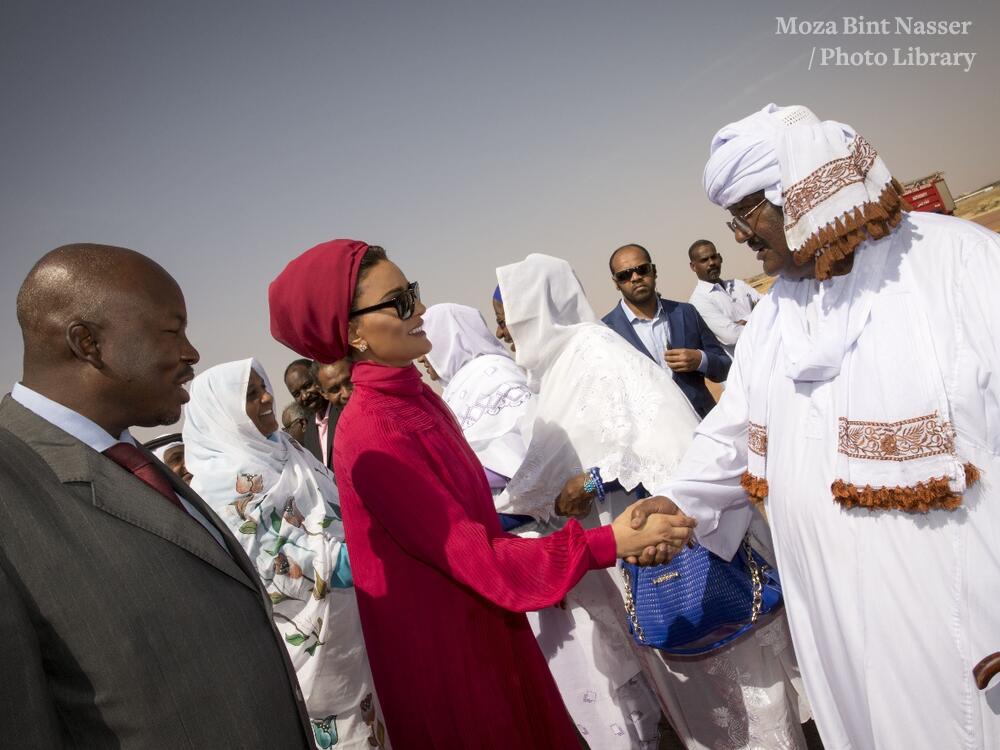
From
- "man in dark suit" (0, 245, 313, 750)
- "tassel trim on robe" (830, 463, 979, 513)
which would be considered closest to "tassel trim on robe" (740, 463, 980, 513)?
"tassel trim on robe" (830, 463, 979, 513)

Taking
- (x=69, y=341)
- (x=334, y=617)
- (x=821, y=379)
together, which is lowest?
(x=334, y=617)

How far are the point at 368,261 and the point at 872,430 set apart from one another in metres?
1.79

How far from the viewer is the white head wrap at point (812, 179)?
2.22m

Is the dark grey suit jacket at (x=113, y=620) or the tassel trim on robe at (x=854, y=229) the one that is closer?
the dark grey suit jacket at (x=113, y=620)

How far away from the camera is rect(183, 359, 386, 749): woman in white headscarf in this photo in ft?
11.8

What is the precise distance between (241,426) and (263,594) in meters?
2.52

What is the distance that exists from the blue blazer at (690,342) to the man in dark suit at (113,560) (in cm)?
484

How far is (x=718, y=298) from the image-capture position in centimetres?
Result: 883

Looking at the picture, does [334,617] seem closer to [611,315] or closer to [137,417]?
[137,417]

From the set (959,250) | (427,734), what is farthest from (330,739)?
(959,250)

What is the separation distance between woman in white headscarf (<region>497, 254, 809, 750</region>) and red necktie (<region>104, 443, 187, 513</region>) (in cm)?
217

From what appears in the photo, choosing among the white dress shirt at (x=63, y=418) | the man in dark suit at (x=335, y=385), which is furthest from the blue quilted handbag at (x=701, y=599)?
the man in dark suit at (x=335, y=385)

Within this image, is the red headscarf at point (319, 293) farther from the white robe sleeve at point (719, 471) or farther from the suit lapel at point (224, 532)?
the white robe sleeve at point (719, 471)

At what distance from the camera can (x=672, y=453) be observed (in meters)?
3.30
